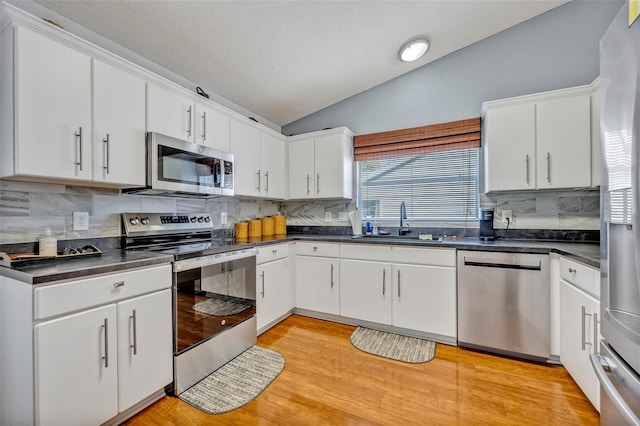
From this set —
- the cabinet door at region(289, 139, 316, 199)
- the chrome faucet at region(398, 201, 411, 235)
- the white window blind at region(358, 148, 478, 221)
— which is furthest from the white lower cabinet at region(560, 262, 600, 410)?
the cabinet door at region(289, 139, 316, 199)

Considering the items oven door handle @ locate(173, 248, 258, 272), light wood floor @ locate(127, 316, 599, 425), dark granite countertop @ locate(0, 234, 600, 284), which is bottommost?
light wood floor @ locate(127, 316, 599, 425)

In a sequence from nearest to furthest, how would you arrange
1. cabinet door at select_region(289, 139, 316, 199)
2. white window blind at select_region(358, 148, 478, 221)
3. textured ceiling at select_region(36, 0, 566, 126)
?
textured ceiling at select_region(36, 0, 566, 126) < white window blind at select_region(358, 148, 478, 221) < cabinet door at select_region(289, 139, 316, 199)

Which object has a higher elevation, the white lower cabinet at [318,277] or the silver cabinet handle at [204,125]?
the silver cabinet handle at [204,125]

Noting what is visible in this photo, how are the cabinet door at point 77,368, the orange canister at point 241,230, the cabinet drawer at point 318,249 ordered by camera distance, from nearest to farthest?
the cabinet door at point 77,368 < the cabinet drawer at point 318,249 < the orange canister at point 241,230

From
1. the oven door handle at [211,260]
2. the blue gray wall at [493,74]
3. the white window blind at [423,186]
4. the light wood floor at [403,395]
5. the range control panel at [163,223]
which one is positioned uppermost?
the blue gray wall at [493,74]

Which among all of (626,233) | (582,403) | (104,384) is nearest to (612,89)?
(626,233)

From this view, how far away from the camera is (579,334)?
170 centimetres

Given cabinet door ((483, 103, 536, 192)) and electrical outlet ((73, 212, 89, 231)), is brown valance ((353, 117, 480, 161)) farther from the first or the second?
electrical outlet ((73, 212, 89, 231))

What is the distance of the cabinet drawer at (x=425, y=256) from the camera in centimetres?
236

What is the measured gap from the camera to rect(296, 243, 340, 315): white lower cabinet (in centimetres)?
284

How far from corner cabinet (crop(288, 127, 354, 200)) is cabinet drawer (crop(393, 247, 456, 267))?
0.99 meters

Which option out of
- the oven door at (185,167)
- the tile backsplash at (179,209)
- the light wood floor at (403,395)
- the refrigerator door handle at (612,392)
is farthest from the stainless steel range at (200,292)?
the refrigerator door handle at (612,392)

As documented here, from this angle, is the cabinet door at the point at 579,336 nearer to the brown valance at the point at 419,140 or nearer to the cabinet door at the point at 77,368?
the brown valance at the point at 419,140

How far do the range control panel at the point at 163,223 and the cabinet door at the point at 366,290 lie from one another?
1440 mm
